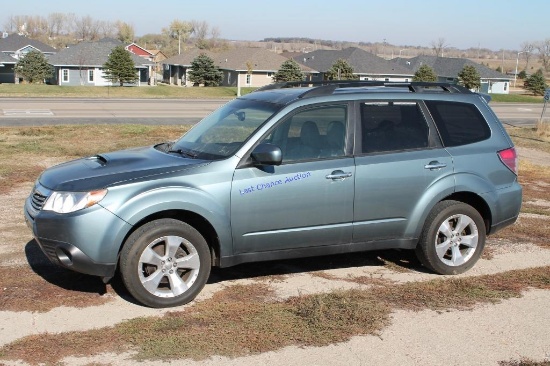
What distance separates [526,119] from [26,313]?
1436 inches

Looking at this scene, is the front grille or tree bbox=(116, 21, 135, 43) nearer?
the front grille

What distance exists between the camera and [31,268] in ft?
21.2

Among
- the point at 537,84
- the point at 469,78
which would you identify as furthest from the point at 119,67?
the point at 537,84

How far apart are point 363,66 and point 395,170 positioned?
6487cm

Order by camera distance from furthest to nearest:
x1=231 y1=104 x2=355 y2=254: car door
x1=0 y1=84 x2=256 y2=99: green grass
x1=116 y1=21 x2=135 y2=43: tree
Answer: x1=116 y1=21 x2=135 y2=43: tree
x1=0 y1=84 x2=256 y2=99: green grass
x1=231 y1=104 x2=355 y2=254: car door

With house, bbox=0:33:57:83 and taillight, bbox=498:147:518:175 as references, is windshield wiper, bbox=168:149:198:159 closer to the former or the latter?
taillight, bbox=498:147:518:175

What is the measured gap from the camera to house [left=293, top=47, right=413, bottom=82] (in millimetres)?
68625

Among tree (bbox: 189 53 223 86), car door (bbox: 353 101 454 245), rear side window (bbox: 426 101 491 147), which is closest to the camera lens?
car door (bbox: 353 101 454 245)

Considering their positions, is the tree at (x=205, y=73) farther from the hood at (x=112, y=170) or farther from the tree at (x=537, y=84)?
the hood at (x=112, y=170)

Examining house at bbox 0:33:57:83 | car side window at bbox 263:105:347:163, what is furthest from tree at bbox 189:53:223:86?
car side window at bbox 263:105:347:163

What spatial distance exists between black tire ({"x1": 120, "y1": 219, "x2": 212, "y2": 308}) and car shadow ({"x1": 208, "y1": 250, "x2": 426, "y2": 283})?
712 millimetres

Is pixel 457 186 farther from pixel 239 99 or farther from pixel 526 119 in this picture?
pixel 526 119

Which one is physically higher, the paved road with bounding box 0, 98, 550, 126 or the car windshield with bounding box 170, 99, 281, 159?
the car windshield with bounding box 170, 99, 281, 159

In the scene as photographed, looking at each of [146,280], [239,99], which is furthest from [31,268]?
[239,99]
